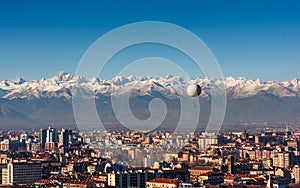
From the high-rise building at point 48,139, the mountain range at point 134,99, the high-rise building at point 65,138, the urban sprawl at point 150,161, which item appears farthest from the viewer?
the mountain range at point 134,99

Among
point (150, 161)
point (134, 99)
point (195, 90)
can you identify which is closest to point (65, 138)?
point (134, 99)

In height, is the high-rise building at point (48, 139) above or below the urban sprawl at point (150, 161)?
above

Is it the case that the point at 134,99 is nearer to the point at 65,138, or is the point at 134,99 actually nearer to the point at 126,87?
the point at 126,87

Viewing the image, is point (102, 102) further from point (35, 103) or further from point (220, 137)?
point (35, 103)

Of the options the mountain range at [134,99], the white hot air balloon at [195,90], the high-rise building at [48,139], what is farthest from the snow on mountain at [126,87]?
the white hot air balloon at [195,90]

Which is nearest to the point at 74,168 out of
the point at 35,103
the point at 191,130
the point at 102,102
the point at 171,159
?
the point at 171,159

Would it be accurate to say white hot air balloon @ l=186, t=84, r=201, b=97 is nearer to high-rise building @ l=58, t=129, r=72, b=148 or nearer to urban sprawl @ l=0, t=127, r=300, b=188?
urban sprawl @ l=0, t=127, r=300, b=188

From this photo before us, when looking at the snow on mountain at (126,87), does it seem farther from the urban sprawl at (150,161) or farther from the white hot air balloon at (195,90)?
the white hot air balloon at (195,90)

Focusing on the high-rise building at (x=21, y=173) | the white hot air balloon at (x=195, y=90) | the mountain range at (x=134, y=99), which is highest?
the mountain range at (x=134, y=99)

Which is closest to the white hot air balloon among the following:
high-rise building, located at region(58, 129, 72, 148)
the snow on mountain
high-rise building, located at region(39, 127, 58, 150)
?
the snow on mountain
